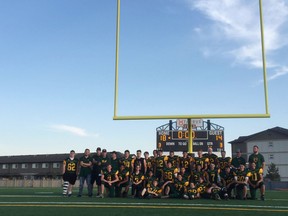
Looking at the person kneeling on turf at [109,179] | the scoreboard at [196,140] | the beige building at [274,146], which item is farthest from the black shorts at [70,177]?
the beige building at [274,146]

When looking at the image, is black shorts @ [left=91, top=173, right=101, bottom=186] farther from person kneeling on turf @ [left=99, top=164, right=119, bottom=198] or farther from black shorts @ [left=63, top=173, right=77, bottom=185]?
black shorts @ [left=63, top=173, right=77, bottom=185]

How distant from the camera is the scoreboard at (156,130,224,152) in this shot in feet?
62.8

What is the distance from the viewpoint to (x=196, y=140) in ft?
63.7

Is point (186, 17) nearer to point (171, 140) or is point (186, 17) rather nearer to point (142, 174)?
point (142, 174)

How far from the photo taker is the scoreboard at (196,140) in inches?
754

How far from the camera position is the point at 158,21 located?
1072 centimetres

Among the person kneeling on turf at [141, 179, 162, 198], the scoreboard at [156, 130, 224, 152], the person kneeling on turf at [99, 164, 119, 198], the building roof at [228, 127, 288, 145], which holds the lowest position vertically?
the person kneeling on turf at [141, 179, 162, 198]

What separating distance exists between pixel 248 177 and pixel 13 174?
1831 inches

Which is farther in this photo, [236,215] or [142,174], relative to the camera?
[142,174]

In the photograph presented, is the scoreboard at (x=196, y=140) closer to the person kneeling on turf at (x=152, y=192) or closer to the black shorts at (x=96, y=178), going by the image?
the black shorts at (x=96, y=178)

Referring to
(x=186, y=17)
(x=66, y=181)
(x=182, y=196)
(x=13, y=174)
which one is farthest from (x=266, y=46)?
(x=13, y=174)

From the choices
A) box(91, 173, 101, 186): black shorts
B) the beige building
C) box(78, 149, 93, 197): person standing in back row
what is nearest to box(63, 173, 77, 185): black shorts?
box(78, 149, 93, 197): person standing in back row

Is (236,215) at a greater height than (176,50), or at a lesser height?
lesser

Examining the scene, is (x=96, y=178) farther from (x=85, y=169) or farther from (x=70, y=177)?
(x=70, y=177)
